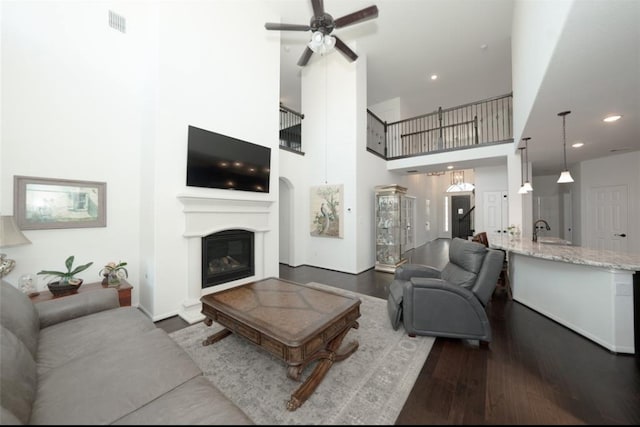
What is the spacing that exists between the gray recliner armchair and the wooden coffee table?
67 cm

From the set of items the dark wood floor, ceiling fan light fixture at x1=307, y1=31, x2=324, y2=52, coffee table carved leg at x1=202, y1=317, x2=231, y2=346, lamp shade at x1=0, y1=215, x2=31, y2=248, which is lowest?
the dark wood floor

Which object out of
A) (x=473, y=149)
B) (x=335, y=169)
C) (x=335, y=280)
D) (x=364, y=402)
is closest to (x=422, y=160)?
(x=473, y=149)

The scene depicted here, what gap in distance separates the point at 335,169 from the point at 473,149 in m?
3.11

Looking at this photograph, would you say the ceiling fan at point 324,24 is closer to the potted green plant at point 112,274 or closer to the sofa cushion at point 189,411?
the potted green plant at point 112,274

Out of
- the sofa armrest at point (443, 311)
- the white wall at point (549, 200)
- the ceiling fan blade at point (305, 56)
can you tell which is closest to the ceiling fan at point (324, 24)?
the ceiling fan blade at point (305, 56)

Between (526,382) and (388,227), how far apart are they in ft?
12.6

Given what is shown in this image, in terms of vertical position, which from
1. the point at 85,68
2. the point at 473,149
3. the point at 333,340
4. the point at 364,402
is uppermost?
the point at 85,68

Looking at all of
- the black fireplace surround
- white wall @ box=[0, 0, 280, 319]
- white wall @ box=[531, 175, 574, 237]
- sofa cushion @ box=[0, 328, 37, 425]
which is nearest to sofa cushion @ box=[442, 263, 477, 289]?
the black fireplace surround

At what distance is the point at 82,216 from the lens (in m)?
2.90

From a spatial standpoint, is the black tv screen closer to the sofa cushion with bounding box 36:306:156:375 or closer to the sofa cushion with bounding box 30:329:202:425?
the sofa cushion with bounding box 36:306:156:375

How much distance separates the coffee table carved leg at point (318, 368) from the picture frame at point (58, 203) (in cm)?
317

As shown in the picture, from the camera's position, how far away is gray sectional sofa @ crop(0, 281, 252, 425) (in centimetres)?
106

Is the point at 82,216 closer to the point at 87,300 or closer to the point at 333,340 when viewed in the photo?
the point at 87,300

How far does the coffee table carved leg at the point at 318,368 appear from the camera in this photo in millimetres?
1600
